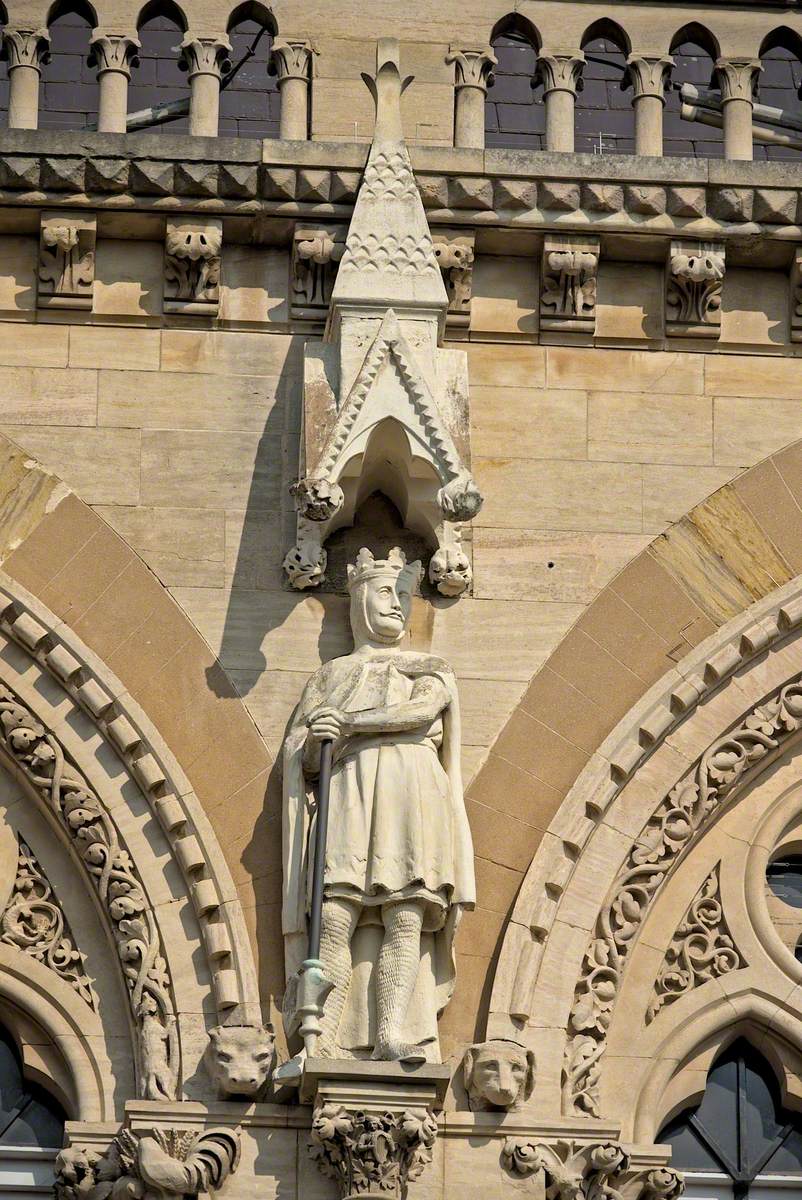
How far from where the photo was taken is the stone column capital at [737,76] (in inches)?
719

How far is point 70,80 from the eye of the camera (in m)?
22.5

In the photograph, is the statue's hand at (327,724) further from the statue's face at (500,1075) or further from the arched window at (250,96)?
the arched window at (250,96)

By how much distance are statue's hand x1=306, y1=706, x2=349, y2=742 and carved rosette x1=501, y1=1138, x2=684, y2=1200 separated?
6.57 ft

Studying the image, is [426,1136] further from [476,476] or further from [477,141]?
[477,141]

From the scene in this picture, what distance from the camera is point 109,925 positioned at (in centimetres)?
1627

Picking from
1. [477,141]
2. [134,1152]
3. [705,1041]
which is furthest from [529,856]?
[477,141]

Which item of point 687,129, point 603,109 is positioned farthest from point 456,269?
point 687,129

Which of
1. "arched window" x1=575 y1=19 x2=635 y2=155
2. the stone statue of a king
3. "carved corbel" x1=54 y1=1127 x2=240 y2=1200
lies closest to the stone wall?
the stone statue of a king

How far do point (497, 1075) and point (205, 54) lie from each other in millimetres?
5610

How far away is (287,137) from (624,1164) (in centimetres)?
557

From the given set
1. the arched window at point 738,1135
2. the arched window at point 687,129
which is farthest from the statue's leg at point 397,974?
the arched window at point 687,129

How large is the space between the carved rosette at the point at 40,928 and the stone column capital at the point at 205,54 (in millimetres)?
4230

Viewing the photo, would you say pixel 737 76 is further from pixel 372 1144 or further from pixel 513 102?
pixel 372 1144

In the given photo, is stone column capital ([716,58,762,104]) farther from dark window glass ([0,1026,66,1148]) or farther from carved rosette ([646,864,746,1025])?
dark window glass ([0,1026,66,1148])
